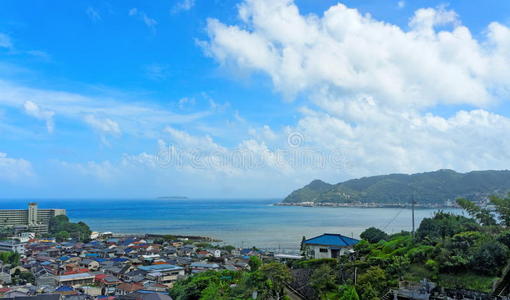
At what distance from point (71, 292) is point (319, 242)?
38.1 ft

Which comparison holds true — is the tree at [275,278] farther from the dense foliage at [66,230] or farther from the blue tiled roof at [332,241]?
the dense foliage at [66,230]

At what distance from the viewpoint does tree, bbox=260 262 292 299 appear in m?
10.8

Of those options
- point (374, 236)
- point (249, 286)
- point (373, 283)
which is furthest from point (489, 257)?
point (374, 236)

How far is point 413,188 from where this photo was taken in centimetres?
10731

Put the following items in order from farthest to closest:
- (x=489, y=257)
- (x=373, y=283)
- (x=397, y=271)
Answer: (x=397, y=271) → (x=373, y=283) → (x=489, y=257)

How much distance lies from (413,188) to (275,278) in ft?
348

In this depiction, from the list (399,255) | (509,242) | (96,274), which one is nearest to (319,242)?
(399,255)

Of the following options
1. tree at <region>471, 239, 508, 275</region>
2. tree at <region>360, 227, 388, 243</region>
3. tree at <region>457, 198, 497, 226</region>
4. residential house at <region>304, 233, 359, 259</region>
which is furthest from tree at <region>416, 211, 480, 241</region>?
tree at <region>360, 227, 388, 243</region>

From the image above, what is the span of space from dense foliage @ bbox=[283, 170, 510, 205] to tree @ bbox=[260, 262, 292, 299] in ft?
216

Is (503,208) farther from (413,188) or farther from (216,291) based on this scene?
(413,188)

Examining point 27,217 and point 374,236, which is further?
point 27,217

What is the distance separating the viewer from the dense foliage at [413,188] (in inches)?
3518

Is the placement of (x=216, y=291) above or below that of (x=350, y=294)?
below

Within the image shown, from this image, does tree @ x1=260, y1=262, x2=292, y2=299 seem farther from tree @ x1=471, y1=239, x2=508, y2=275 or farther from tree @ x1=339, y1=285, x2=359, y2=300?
tree @ x1=471, y1=239, x2=508, y2=275
